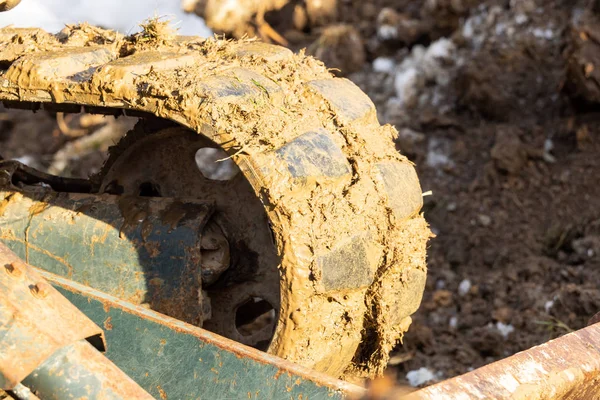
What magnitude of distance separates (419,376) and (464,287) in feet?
2.68

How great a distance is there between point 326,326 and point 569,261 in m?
2.43

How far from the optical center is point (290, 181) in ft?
8.36

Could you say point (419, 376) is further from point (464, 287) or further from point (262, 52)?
point (262, 52)

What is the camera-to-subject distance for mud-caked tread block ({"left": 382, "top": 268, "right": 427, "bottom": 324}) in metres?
2.87

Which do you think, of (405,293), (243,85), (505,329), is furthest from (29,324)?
(505,329)

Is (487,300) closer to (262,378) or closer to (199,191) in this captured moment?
(199,191)

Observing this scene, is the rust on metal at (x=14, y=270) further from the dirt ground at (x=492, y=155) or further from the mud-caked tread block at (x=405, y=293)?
the dirt ground at (x=492, y=155)

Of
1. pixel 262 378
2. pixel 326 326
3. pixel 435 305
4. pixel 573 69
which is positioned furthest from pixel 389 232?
pixel 573 69

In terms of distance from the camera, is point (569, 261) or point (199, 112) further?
point (569, 261)

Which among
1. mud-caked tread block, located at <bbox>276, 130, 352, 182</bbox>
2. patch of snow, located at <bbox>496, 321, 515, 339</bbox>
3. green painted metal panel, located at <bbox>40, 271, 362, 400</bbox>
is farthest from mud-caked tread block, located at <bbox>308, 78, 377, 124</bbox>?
patch of snow, located at <bbox>496, 321, 515, 339</bbox>

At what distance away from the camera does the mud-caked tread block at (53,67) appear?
2.74 metres

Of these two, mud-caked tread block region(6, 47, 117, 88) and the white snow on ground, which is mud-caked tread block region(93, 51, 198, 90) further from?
the white snow on ground

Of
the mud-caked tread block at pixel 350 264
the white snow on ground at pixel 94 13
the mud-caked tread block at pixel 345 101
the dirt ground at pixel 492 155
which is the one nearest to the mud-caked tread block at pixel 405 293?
the mud-caked tread block at pixel 350 264

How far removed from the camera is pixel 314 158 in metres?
2.66
